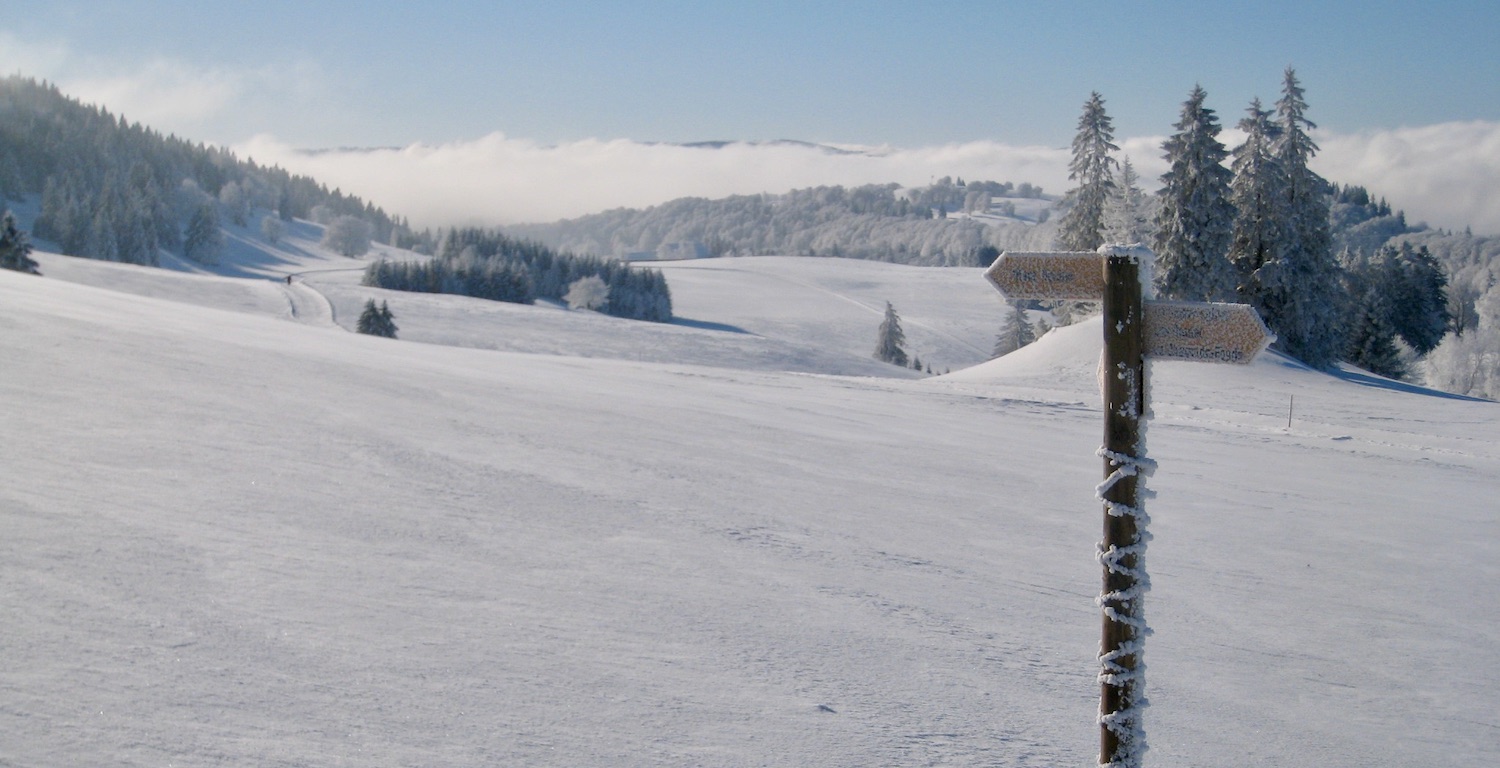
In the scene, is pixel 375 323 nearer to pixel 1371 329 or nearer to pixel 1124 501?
pixel 1124 501

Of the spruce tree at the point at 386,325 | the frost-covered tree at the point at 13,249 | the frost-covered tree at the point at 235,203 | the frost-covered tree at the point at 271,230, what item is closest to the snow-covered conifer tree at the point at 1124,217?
the spruce tree at the point at 386,325

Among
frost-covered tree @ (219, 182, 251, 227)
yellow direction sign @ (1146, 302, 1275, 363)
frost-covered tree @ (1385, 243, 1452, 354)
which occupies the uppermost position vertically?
frost-covered tree @ (219, 182, 251, 227)

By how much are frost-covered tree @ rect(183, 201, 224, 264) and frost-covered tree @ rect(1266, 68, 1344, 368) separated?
117m

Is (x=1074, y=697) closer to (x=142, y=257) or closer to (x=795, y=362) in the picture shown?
(x=795, y=362)

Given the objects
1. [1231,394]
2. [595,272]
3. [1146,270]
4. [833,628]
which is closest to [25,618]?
[833,628]

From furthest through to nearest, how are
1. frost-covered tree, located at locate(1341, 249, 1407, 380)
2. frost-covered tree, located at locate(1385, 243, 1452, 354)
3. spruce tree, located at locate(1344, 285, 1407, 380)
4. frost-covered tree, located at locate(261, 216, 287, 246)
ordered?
1. frost-covered tree, located at locate(261, 216, 287, 246)
2. frost-covered tree, located at locate(1385, 243, 1452, 354)
3. spruce tree, located at locate(1344, 285, 1407, 380)
4. frost-covered tree, located at locate(1341, 249, 1407, 380)

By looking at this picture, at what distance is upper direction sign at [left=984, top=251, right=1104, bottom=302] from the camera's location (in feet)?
13.2

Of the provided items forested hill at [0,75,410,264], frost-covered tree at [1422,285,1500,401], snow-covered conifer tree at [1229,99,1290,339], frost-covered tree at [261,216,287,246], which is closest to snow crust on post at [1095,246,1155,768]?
snow-covered conifer tree at [1229,99,1290,339]

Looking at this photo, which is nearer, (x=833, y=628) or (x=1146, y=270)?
(x=1146, y=270)

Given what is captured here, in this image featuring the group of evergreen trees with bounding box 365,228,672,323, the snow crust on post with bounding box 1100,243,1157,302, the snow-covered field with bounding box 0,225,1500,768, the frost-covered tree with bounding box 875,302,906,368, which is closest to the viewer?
the snow crust on post with bounding box 1100,243,1157,302

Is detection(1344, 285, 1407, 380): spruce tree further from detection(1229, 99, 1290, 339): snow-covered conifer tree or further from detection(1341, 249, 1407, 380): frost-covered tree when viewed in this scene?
detection(1229, 99, 1290, 339): snow-covered conifer tree

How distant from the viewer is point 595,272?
112 metres

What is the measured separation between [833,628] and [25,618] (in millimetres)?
4066

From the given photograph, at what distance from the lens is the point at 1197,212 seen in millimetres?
40531
